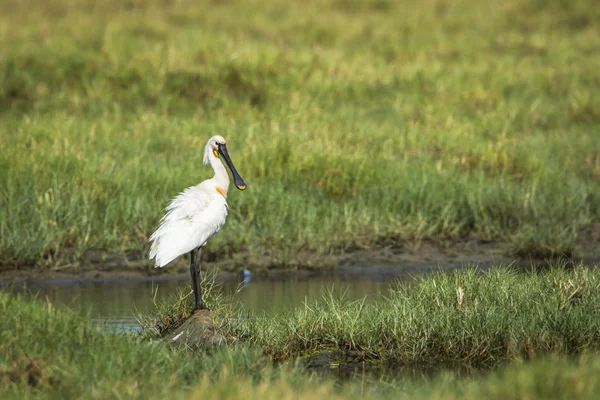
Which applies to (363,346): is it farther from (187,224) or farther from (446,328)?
(187,224)

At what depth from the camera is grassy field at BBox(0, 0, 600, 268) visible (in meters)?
9.88

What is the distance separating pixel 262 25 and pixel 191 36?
5.69ft

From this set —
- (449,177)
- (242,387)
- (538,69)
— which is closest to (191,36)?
(538,69)

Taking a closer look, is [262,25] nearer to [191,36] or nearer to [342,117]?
[191,36]

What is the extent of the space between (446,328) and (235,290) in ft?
9.88

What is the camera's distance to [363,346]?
654 centimetres

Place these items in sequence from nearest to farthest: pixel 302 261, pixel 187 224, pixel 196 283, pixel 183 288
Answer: pixel 196 283
pixel 187 224
pixel 183 288
pixel 302 261

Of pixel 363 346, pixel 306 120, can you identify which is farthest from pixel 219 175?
pixel 306 120

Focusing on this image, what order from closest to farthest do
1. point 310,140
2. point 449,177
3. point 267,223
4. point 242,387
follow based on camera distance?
point 242,387, point 267,223, point 449,177, point 310,140

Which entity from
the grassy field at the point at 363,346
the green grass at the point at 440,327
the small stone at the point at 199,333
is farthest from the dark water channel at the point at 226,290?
the grassy field at the point at 363,346

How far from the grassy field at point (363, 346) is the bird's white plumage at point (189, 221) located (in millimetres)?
611

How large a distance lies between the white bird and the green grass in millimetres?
366

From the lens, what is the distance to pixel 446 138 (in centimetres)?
1209

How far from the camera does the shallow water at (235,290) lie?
27.2ft
